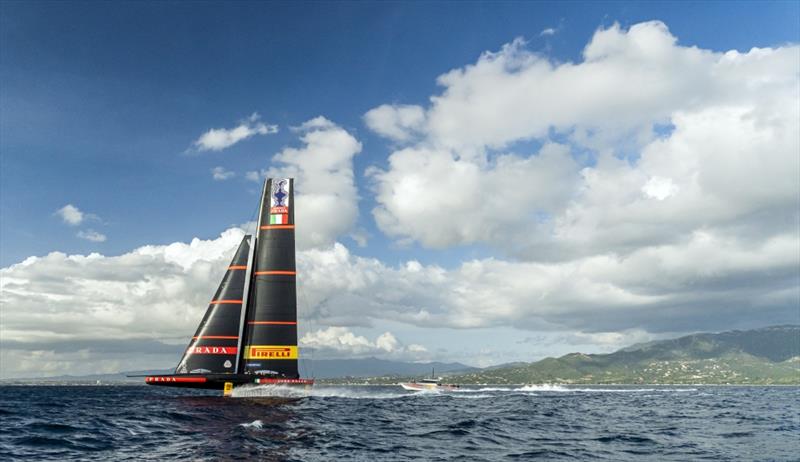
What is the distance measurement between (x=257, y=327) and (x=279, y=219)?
13100 mm

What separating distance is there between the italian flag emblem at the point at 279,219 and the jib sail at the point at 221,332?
4.01m

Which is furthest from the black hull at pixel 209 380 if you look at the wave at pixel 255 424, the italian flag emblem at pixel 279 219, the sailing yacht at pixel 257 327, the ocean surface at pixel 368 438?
the wave at pixel 255 424

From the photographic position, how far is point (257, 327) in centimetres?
6362

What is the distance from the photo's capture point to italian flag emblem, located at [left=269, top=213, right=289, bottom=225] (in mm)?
65188

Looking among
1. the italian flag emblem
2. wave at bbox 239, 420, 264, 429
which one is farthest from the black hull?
wave at bbox 239, 420, 264, 429

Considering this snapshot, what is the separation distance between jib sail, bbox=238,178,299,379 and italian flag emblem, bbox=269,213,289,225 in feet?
0.89

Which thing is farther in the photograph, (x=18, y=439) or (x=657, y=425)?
(x=657, y=425)

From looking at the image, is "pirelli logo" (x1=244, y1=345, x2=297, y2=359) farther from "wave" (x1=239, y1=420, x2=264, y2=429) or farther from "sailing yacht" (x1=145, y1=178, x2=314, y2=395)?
"wave" (x1=239, y1=420, x2=264, y2=429)

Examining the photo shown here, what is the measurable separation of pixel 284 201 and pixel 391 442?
40.9 m

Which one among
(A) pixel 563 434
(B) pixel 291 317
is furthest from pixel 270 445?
(B) pixel 291 317

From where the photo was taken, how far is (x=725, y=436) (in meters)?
36.1

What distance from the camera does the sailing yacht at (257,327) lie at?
63.2 metres

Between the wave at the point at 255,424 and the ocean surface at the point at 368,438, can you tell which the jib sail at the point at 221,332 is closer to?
the ocean surface at the point at 368,438

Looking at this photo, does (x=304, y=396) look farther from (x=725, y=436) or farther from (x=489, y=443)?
(x=725, y=436)
